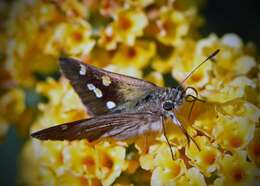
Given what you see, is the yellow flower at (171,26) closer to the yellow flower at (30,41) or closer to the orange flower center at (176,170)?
the yellow flower at (30,41)

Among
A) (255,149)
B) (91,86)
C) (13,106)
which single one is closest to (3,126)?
(13,106)

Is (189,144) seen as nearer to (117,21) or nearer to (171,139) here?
(171,139)

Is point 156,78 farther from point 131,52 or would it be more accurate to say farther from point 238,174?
point 238,174

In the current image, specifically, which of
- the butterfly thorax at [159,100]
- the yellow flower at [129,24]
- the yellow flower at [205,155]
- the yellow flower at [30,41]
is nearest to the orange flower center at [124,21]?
the yellow flower at [129,24]

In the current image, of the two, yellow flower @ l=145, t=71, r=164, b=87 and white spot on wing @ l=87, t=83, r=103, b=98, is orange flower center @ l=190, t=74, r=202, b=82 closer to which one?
yellow flower @ l=145, t=71, r=164, b=87

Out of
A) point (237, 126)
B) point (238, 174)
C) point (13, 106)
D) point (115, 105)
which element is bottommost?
point (238, 174)

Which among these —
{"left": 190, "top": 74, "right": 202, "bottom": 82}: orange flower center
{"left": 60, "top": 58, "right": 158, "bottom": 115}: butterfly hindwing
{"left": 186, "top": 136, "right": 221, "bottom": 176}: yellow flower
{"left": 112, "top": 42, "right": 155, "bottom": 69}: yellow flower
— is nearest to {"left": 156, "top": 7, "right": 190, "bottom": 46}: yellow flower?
{"left": 112, "top": 42, "right": 155, "bottom": 69}: yellow flower
